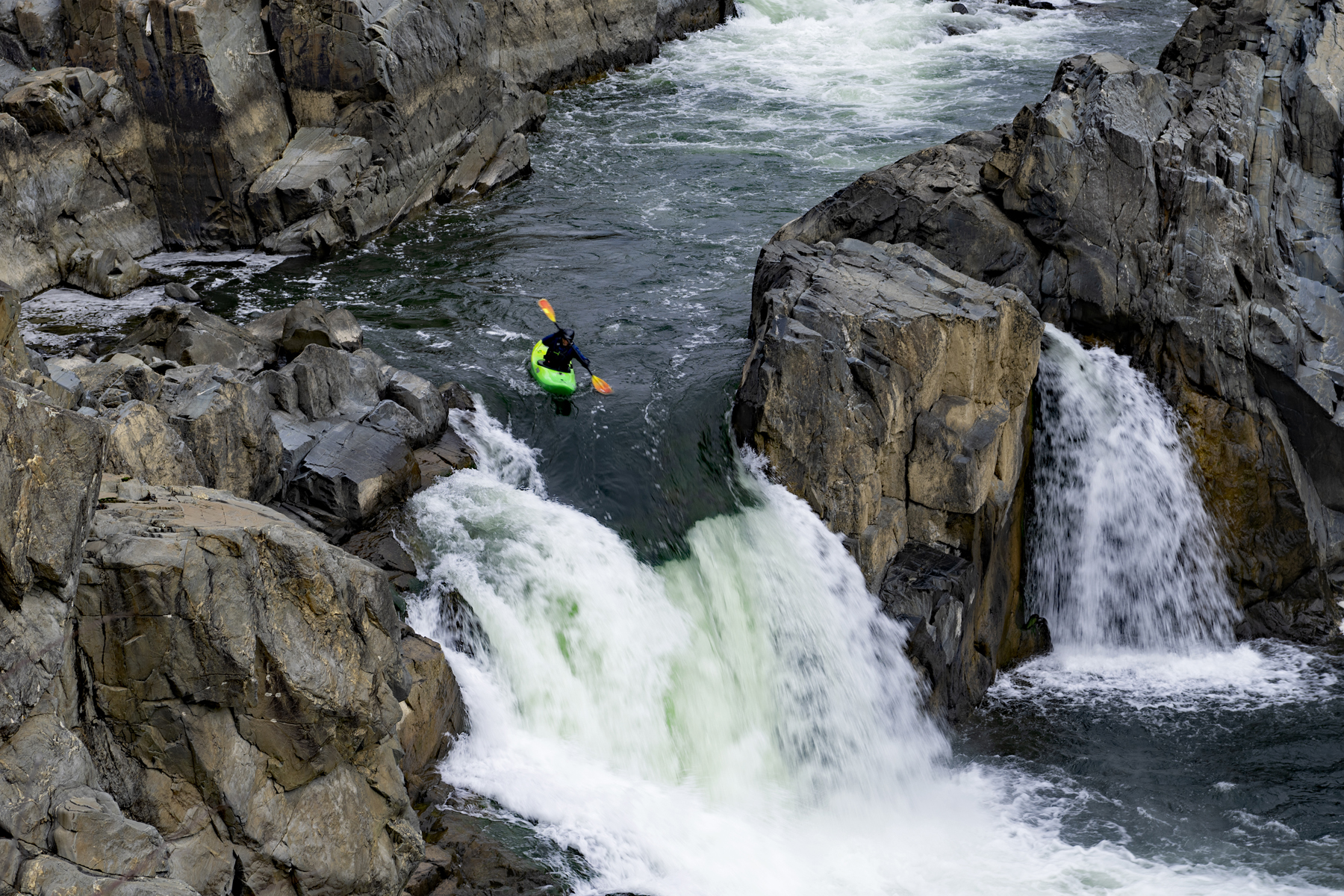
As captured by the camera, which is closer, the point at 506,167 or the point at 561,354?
the point at 561,354

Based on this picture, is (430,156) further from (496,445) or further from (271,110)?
(496,445)

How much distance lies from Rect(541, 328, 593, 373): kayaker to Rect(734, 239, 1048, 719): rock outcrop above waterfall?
2.54 metres

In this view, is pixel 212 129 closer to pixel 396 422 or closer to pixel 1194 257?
pixel 396 422

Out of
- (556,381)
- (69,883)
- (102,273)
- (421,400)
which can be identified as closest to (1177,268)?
(556,381)

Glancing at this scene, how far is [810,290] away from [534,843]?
26.4 ft

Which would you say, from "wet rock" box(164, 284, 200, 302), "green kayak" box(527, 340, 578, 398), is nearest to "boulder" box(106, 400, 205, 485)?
"green kayak" box(527, 340, 578, 398)

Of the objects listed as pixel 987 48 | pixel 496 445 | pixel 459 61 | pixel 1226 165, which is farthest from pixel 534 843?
pixel 987 48

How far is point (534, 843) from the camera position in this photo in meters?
11.0

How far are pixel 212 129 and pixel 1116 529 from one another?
17314 mm

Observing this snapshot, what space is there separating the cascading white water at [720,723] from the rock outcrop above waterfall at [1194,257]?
590 centimetres

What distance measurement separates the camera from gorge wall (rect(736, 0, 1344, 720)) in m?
16.7

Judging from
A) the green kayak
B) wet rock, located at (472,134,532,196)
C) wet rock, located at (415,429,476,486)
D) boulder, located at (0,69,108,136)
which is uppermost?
boulder, located at (0,69,108,136)

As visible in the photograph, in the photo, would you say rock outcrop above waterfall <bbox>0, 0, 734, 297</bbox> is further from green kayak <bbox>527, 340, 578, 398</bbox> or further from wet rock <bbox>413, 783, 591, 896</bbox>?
wet rock <bbox>413, 783, 591, 896</bbox>

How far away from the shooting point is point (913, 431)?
15.0m
